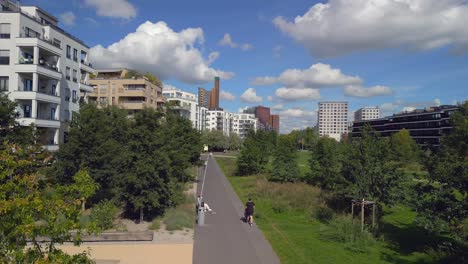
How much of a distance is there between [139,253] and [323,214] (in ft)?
38.3

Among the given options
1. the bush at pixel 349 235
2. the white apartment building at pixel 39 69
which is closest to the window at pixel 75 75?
the white apartment building at pixel 39 69

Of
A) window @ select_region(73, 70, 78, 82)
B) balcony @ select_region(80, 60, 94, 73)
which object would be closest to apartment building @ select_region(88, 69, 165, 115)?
balcony @ select_region(80, 60, 94, 73)

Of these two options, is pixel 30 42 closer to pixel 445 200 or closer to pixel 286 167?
pixel 286 167

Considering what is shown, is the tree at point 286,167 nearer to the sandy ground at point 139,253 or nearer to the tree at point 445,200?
the tree at point 445,200

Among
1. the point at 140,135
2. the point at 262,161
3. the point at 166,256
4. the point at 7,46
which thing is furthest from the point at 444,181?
the point at 7,46

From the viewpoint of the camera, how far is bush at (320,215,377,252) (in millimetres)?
16297

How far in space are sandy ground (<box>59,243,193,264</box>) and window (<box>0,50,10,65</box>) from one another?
25585 millimetres

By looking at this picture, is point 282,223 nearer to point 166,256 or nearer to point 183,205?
point 183,205

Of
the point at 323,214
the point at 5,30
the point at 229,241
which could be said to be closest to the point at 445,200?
the point at 229,241

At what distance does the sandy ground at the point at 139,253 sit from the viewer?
1356 cm

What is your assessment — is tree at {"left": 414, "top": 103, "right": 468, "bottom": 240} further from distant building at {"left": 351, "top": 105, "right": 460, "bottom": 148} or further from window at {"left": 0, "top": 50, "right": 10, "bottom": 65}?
distant building at {"left": 351, "top": 105, "right": 460, "bottom": 148}

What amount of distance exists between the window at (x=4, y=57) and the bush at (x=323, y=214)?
96.1 feet

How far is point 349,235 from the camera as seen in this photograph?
1698cm

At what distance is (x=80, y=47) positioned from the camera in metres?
45.1
